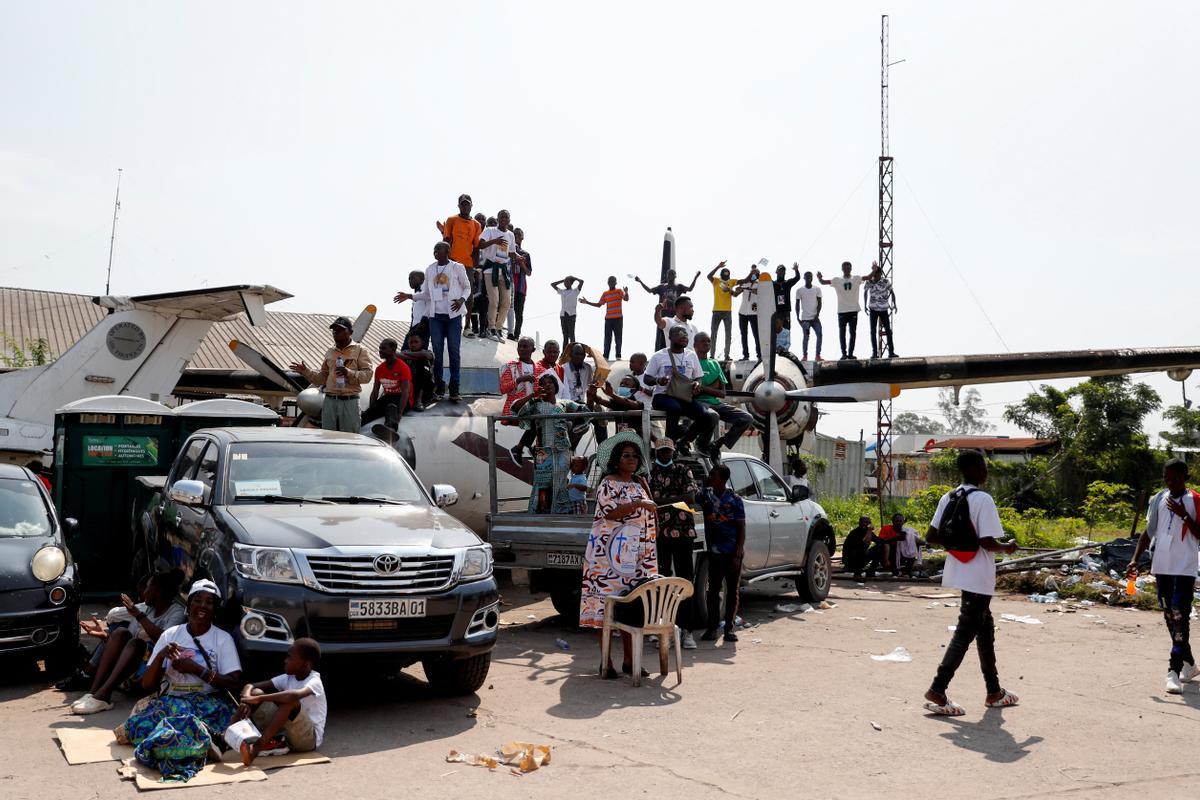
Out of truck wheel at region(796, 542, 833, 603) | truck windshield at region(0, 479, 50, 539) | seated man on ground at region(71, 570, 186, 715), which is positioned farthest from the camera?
truck wheel at region(796, 542, 833, 603)

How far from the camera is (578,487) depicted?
34.9 feet

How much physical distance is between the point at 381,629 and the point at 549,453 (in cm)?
446

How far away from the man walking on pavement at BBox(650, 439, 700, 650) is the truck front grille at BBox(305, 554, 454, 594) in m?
3.10

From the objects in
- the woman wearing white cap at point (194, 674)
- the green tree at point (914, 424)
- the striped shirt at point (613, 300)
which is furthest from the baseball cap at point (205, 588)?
the green tree at point (914, 424)

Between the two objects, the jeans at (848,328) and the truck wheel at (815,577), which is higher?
the jeans at (848,328)

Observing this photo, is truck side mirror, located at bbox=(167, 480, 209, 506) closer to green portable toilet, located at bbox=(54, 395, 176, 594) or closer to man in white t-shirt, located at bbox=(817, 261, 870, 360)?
green portable toilet, located at bbox=(54, 395, 176, 594)

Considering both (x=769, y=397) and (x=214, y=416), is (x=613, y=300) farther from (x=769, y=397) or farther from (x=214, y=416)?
(x=214, y=416)

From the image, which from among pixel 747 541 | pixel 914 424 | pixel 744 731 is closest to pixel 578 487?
pixel 747 541

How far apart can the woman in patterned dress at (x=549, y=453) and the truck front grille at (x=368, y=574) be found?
4.02 metres

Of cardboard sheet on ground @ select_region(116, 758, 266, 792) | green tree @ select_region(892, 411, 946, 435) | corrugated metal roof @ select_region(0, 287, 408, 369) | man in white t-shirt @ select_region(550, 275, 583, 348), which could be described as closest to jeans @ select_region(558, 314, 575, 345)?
man in white t-shirt @ select_region(550, 275, 583, 348)

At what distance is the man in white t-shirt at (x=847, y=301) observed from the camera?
1966 cm

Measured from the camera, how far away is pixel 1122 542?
611 inches

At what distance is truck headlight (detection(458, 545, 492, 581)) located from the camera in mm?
6945

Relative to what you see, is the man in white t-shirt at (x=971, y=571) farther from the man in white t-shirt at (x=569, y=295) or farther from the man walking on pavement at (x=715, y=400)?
the man in white t-shirt at (x=569, y=295)
